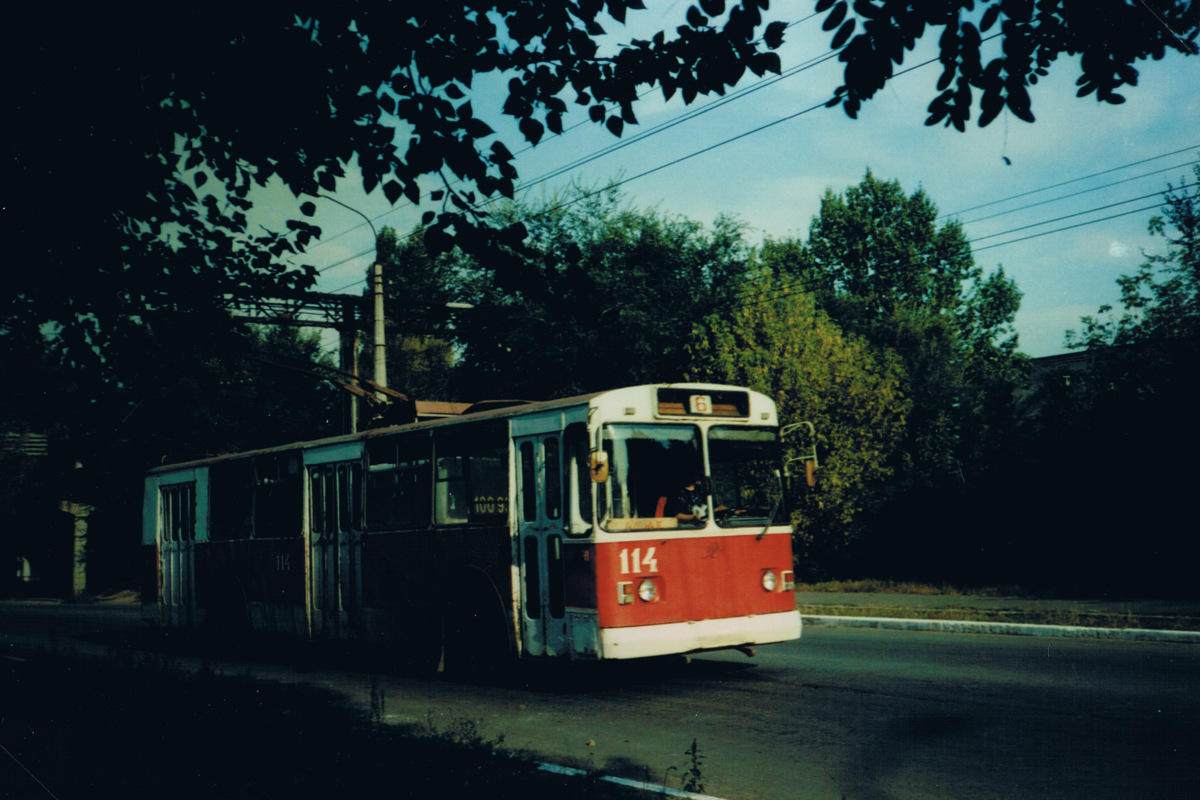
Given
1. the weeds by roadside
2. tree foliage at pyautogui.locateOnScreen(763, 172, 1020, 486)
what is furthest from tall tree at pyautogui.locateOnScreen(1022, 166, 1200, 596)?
tree foliage at pyautogui.locateOnScreen(763, 172, 1020, 486)

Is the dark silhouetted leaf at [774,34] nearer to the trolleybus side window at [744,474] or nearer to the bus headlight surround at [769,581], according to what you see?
the trolleybus side window at [744,474]

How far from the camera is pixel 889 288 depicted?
180ft

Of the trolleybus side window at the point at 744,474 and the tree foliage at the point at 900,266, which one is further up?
the tree foliage at the point at 900,266

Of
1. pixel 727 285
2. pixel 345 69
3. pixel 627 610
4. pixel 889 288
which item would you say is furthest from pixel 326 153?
pixel 889 288

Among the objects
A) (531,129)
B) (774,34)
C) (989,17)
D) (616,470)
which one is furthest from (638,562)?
(989,17)

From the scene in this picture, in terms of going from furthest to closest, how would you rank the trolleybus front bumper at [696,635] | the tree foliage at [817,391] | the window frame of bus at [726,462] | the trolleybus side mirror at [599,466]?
the tree foliage at [817,391] < the window frame of bus at [726,462] < the trolleybus front bumper at [696,635] < the trolleybus side mirror at [599,466]

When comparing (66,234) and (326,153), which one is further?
(66,234)

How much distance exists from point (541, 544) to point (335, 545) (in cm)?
468

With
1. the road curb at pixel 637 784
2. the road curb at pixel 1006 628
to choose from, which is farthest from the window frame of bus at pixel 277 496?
the road curb at pixel 1006 628

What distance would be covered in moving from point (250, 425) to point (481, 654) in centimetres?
2740

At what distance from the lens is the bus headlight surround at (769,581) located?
427 inches

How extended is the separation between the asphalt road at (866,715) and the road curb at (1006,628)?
1.55 ft

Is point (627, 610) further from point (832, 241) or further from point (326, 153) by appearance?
point (832, 241)

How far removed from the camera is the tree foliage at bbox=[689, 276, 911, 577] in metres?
27.5
